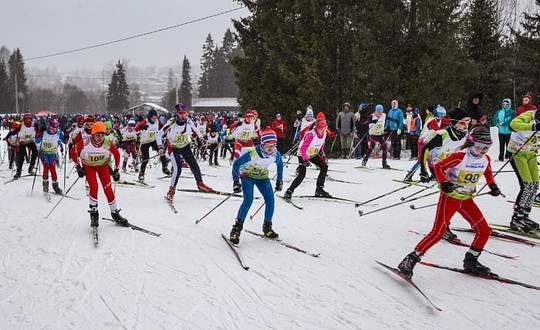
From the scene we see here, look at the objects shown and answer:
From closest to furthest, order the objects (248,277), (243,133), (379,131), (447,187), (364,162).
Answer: (447,187), (248,277), (243,133), (379,131), (364,162)

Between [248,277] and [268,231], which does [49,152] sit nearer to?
[268,231]

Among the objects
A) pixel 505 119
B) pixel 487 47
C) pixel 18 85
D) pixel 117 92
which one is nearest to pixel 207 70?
pixel 117 92

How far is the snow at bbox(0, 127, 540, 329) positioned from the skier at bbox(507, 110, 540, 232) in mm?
770

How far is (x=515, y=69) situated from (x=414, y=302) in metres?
26.6

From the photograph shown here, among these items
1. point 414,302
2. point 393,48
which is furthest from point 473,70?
point 414,302

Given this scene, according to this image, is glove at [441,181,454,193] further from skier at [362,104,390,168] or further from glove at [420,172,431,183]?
skier at [362,104,390,168]

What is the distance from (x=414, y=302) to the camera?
15.0 feet

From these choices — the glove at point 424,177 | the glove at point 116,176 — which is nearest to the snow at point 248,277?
the glove at point 116,176

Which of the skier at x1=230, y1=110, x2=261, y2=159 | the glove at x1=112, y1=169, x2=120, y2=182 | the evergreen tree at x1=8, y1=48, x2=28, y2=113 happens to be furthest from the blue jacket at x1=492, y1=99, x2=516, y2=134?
the evergreen tree at x1=8, y1=48, x2=28, y2=113

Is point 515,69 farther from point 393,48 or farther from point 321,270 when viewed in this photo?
point 321,270

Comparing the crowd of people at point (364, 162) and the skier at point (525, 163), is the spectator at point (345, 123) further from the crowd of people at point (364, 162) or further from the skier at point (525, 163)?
the skier at point (525, 163)

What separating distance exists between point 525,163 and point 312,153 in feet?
13.7

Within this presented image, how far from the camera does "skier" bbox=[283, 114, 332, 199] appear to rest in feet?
30.8

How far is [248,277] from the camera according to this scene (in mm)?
5250
